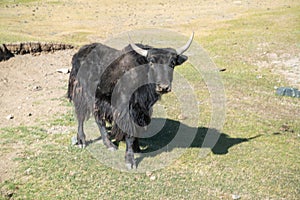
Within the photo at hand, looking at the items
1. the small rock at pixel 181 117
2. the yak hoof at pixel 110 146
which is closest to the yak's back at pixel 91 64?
the yak hoof at pixel 110 146

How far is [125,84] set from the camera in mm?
6902

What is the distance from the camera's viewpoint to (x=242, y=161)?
7512 millimetres

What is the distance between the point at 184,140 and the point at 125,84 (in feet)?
7.62

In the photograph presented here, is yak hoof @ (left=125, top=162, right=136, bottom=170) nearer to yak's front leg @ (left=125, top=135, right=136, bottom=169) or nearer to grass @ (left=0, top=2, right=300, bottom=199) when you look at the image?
yak's front leg @ (left=125, top=135, right=136, bottom=169)

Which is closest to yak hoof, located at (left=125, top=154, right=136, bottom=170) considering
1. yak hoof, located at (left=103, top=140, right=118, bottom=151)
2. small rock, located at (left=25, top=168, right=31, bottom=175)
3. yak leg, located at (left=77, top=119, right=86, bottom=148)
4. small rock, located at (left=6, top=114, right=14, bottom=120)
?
yak hoof, located at (left=103, top=140, right=118, bottom=151)

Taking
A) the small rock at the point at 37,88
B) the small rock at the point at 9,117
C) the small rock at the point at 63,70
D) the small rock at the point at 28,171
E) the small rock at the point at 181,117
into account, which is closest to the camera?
the small rock at the point at 28,171

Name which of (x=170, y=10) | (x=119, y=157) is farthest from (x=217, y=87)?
(x=170, y=10)

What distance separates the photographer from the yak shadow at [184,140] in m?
7.90

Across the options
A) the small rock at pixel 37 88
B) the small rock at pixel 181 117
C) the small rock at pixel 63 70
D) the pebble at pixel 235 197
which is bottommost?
the small rock at pixel 63 70

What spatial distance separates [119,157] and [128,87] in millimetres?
1521

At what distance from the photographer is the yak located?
660 cm

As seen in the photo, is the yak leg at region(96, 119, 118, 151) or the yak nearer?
the yak

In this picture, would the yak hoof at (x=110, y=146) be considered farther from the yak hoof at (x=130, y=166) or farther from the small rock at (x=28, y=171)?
the small rock at (x=28, y=171)

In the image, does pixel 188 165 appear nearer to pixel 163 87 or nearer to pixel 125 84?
pixel 163 87
